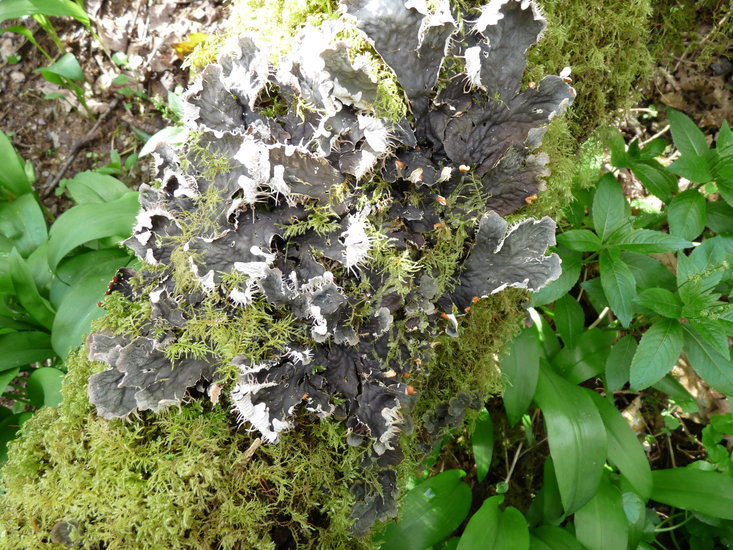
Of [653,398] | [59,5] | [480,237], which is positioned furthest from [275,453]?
[59,5]

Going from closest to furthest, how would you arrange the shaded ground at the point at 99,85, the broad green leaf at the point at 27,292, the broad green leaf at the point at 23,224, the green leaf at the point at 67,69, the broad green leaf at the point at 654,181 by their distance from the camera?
the broad green leaf at the point at 27,292, the broad green leaf at the point at 654,181, the broad green leaf at the point at 23,224, the green leaf at the point at 67,69, the shaded ground at the point at 99,85

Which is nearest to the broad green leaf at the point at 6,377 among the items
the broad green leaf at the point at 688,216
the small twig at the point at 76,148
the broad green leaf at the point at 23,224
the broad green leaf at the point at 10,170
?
the broad green leaf at the point at 23,224

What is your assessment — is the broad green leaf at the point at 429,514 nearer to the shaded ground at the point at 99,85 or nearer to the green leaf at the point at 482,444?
the green leaf at the point at 482,444

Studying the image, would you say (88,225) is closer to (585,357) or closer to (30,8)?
(30,8)

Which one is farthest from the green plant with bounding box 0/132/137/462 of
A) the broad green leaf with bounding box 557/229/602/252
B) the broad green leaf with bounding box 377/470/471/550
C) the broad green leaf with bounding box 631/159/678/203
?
the broad green leaf with bounding box 631/159/678/203

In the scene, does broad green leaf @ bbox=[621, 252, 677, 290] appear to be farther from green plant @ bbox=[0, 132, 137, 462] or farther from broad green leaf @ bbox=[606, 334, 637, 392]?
green plant @ bbox=[0, 132, 137, 462]

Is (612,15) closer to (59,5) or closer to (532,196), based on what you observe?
(532,196)

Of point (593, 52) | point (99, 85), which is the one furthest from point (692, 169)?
point (99, 85)
